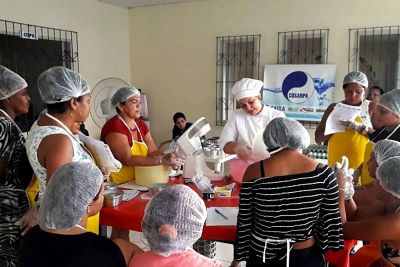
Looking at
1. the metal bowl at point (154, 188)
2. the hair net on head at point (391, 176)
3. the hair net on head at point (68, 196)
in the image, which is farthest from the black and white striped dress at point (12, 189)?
the hair net on head at point (391, 176)

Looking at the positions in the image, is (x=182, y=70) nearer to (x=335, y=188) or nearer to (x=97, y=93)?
(x=97, y=93)

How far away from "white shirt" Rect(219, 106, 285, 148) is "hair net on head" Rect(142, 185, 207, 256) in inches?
57.1

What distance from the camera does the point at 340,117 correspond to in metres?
2.60

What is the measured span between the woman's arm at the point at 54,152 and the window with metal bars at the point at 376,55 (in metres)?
3.77

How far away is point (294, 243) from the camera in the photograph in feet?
5.08

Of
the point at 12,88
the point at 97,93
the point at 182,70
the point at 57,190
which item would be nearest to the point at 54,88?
the point at 12,88

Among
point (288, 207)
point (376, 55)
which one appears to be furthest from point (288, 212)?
point (376, 55)

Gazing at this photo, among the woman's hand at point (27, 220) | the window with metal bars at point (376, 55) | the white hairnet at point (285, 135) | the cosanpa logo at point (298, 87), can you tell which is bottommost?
the woman's hand at point (27, 220)

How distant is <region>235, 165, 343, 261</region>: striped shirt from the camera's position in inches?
57.6

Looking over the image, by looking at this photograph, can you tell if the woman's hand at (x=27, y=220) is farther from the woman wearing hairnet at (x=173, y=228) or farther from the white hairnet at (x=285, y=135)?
the white hairnet at (x=285, y=135)

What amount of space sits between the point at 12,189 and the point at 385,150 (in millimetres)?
1828

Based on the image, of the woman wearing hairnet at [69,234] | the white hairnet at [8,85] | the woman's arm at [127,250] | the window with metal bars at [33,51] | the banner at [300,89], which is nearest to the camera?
the woman wearing hairnet at [69,234]

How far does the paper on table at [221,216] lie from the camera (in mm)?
1766

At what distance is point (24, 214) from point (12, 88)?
68cm
